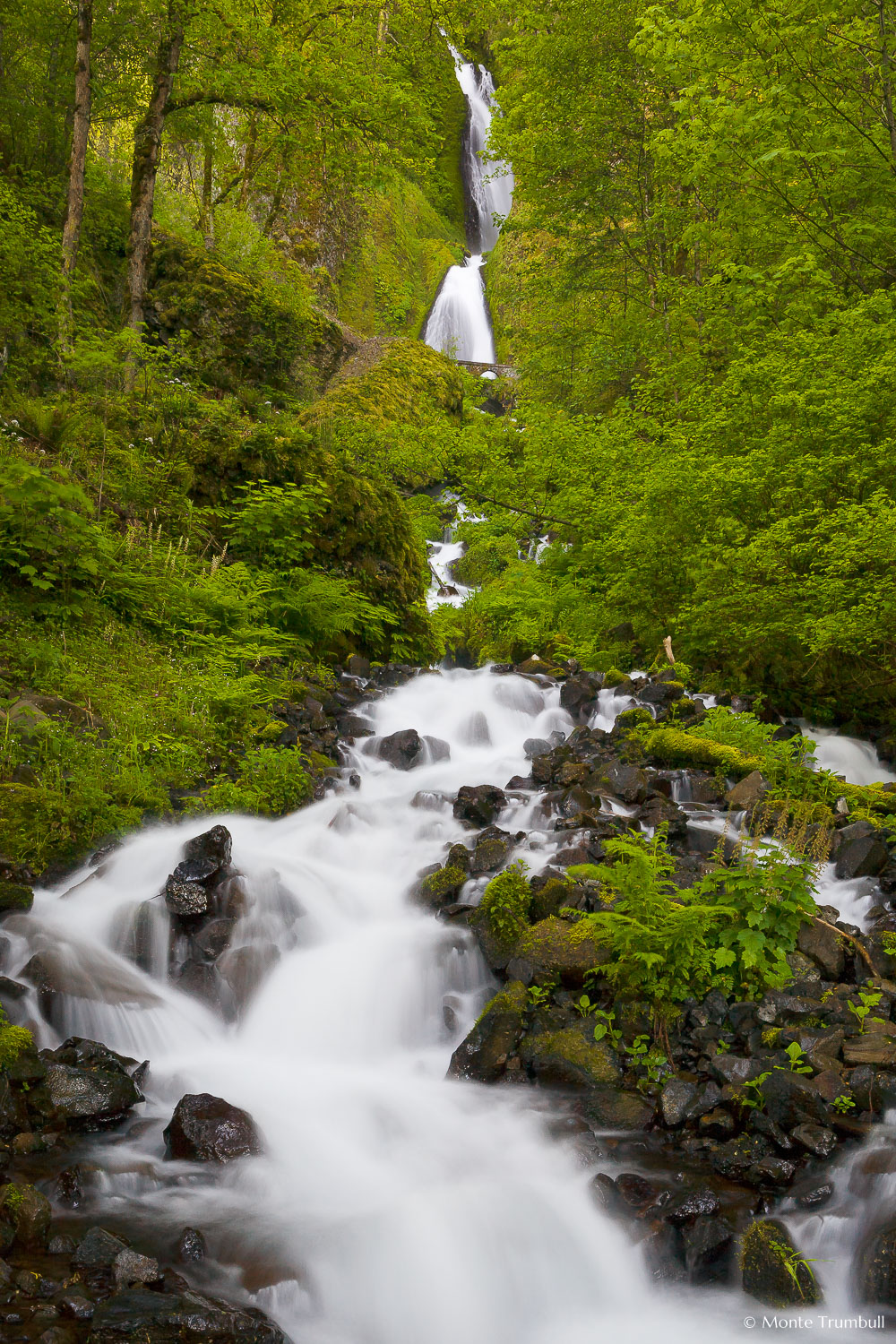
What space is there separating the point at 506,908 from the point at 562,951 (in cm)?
49

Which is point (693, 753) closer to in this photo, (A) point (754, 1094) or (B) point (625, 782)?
(B) point (625, 782)

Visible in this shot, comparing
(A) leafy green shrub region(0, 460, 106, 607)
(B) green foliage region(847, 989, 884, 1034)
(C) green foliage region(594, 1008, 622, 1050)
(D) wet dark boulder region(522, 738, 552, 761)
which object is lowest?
(C) green foliage region(594, 1008, 622, 1050)

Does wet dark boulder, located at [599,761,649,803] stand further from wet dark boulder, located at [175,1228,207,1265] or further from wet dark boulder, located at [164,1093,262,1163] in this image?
wet dark boulder, located at [175,1228,207,1265]

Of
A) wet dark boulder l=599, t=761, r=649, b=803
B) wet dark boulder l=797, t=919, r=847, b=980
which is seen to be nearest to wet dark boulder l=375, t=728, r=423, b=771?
wet dark boulder l=599, t=761, r=649, b=803

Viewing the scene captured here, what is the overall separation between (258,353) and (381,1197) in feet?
49.0

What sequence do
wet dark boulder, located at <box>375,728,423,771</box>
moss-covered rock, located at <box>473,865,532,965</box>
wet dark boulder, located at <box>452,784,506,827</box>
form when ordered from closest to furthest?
moss-covered rock, located at <box>473,865,532,965</box> → wet dark boulder, located at <box>452,784,506,827</box> → wet dark boulder, located at <box>375,728,423,771</box>

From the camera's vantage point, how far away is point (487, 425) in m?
12.9

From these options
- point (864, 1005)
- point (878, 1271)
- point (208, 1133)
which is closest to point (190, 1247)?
point (208, 1133)

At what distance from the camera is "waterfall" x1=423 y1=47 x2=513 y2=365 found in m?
28.9

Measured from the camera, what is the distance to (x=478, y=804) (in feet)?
22.4

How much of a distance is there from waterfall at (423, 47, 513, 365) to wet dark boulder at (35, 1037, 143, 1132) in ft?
68.3

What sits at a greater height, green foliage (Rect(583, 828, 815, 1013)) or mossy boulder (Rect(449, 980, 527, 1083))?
green foliage (Rect(583, 828, 815, 1013))

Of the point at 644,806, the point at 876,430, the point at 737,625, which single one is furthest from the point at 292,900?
the point at 876,430

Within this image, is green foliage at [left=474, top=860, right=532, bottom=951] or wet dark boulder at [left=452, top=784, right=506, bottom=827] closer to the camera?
green foliage at [left=474, top=860, right=532, bottom=951]
